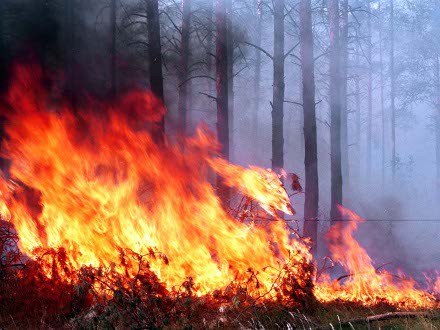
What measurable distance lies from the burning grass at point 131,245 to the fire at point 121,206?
15 millimetres

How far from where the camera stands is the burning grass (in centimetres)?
588

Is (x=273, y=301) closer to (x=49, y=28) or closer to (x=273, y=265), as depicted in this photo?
(x=273, y=265)

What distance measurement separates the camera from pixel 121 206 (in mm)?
6867

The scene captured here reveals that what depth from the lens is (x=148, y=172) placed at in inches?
314

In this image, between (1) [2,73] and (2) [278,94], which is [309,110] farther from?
(1) [2,73]

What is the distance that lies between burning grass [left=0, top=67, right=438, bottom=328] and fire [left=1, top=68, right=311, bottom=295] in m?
0.02

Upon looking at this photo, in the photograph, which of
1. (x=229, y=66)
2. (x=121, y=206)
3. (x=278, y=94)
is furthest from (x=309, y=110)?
(x=121, y=206)

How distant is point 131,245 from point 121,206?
543mm

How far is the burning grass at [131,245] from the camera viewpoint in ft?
19.3

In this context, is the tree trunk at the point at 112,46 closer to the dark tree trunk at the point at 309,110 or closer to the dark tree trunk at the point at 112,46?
the dark tree trunk at the point at 112,46

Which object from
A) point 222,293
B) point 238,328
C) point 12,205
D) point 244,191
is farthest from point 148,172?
point 238,328

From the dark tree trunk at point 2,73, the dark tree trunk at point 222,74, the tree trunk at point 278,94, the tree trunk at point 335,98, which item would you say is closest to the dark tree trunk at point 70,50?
the dark tree trunk at point 2,73

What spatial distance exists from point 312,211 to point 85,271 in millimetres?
9161

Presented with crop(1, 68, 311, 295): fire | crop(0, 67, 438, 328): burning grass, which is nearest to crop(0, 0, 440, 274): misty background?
crop(1, 68, 311, 295): fire
